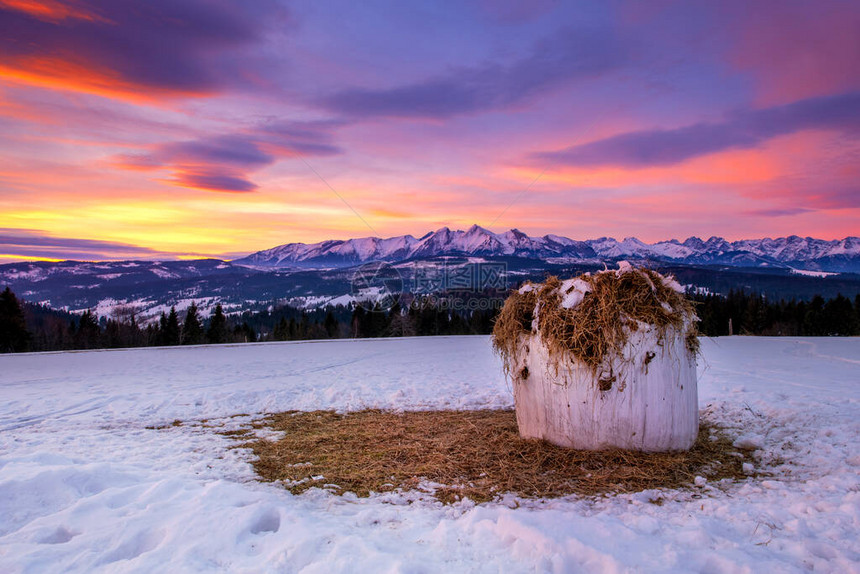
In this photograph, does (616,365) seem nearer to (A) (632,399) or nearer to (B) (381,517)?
(A) (632,399)

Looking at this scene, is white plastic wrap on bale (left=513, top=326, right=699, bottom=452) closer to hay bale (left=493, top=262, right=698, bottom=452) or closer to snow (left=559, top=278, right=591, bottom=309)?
hay bale (left=493, top=262, right=698, bottom=452)

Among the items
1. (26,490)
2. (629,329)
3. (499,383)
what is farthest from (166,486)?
(499,383)

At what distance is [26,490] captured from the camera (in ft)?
13.2

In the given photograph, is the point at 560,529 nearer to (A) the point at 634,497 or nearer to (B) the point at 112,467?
(A) the point at 634,497

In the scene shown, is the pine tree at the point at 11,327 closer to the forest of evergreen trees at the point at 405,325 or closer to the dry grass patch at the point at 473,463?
the forest of evergreen trees at the point at 405,325

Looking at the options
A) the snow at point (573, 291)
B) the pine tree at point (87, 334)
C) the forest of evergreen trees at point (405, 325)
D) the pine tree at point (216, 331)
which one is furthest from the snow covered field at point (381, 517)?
the pine tree at point (216, 331)

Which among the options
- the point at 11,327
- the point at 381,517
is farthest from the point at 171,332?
the point at 381,517

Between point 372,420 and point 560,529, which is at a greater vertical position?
point 560,529

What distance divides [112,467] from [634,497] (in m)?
5.21

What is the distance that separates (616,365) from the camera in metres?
5.31

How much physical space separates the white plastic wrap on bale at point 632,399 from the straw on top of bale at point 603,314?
109 mm

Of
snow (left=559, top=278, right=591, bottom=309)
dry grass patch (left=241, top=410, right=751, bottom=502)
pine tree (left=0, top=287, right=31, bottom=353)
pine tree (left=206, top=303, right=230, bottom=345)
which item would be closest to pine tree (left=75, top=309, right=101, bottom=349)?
pine tree (left=206, top=303, right=230, bottom=345)

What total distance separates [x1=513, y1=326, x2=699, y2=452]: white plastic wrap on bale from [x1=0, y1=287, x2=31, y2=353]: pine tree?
47118mm

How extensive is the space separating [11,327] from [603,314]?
48.2m
